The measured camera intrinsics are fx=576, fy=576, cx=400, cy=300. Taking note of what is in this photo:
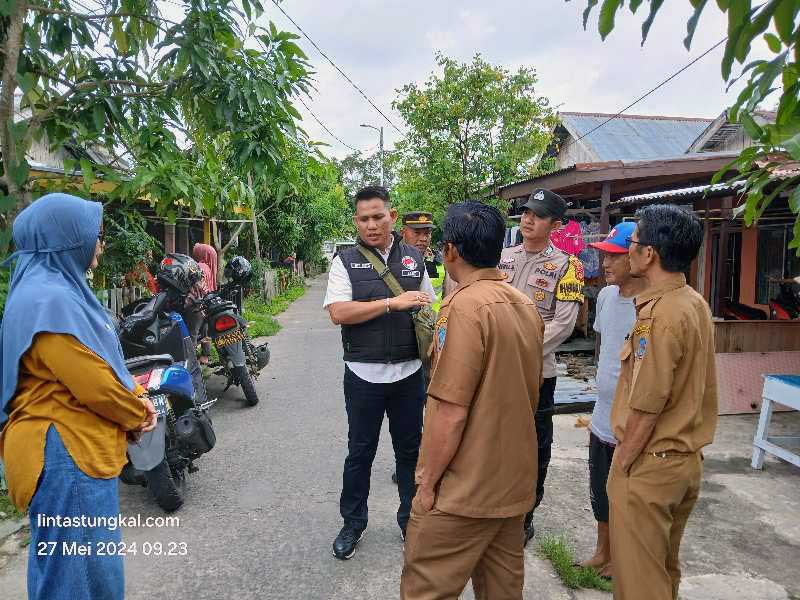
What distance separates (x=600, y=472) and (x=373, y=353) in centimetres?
129

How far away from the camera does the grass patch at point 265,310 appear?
10883 mm

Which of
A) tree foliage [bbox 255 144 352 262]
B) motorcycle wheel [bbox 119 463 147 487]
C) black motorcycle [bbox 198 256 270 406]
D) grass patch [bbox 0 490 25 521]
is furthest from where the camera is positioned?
black motorcycle [bbox 198 256 270 406]

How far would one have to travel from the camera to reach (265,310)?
1422 cm

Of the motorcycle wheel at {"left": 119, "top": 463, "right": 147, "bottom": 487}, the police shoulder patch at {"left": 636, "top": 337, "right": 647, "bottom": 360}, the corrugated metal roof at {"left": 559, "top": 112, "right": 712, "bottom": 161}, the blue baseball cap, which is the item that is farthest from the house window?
the motorcycle wheel at {"left": 119, "top": 463, "right": 147, "bottom": 487}

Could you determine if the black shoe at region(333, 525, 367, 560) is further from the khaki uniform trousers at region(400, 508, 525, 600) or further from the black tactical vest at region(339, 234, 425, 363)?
the khaki uniform trousers at region(400, 508, 525, 600)

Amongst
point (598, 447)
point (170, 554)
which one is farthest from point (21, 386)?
point (598, 447)

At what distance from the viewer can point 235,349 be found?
18.8ft

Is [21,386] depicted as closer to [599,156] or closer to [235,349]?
[235,349]

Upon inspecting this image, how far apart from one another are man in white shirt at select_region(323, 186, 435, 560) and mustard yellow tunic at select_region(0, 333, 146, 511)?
1291mm

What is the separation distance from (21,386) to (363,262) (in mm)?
1668

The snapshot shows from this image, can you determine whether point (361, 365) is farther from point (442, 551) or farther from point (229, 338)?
point (229, 338)

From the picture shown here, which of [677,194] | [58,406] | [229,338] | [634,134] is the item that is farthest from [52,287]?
[634,134]

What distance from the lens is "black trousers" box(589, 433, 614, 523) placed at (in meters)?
2.84

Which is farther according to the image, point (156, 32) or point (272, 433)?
point (272, 433)
